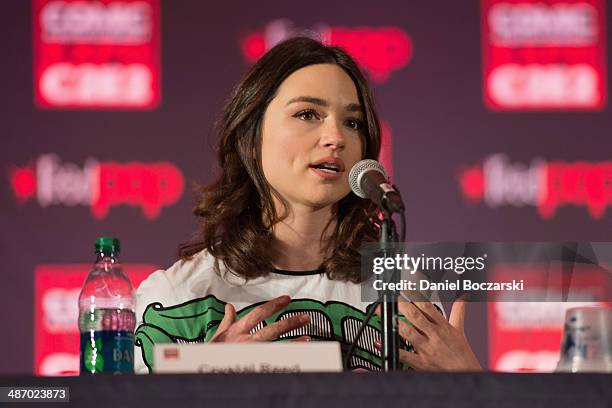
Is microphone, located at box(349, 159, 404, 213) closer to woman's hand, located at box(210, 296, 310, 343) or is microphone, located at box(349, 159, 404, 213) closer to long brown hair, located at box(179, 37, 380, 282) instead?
woman's hand, located at box(210, 296, 310, 343)

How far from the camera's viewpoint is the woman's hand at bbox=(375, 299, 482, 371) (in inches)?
68.9

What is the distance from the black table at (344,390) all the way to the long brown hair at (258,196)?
105 centimetres

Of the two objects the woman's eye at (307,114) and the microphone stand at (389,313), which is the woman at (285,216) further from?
the microphone stand at (389,313)

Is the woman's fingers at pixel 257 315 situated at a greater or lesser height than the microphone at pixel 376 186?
lesser

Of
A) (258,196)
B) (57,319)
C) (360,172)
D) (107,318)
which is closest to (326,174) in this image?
(258,196)

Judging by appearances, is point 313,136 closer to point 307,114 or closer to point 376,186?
point 307,114

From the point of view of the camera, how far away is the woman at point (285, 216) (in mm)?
2207

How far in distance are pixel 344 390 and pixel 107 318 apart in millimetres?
658

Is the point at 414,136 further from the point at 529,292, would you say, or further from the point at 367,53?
the point at 529,292

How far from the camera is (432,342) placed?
1.76 meters

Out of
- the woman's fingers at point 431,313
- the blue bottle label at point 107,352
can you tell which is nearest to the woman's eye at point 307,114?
the woman's fingers at point 431,313

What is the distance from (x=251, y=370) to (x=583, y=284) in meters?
0.60

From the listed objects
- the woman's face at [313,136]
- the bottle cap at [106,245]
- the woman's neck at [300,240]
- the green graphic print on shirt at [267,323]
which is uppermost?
the woman's face at [313,136]

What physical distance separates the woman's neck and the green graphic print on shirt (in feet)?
0.35
